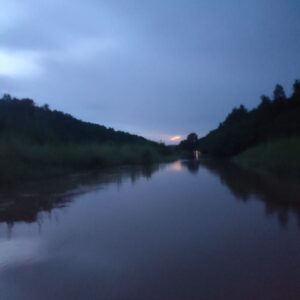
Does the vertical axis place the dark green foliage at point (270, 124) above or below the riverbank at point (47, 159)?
above

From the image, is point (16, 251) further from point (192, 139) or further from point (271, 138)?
point (192, 139)

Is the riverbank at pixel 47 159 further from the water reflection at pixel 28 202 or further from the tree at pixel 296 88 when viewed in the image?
the tree at pixel 296 88

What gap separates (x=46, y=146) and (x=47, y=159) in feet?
12.3

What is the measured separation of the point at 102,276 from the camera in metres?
7.36

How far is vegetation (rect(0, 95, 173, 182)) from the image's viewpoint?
103ft

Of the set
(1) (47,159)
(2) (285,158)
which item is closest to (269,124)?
(2) (285,158)

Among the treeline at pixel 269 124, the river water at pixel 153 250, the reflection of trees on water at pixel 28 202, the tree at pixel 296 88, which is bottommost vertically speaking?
the river water at pixel 153 250

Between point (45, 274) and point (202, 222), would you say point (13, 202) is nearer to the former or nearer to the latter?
point (202, 222)

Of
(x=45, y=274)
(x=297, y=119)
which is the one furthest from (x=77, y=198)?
(x=297, y=119)

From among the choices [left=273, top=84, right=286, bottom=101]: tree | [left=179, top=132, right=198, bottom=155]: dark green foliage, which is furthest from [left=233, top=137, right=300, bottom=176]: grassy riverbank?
[left=179, top=132, right=198, bottom=155]: dark green foliage

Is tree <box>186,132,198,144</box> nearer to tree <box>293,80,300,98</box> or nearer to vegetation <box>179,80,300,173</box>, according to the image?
vegetation <box>179,80,300,173</box>

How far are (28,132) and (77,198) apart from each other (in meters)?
30.4

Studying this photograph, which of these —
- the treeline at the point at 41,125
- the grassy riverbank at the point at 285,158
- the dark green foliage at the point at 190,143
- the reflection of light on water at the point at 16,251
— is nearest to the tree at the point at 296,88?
the grassy riverbank at the point at 285,158

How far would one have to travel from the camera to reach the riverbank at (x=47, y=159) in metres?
28.8
